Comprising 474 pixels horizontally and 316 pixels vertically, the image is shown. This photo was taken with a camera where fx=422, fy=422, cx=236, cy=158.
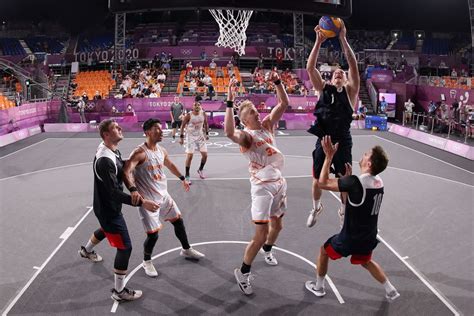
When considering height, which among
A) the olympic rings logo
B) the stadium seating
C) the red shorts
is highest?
the olympic rings logo

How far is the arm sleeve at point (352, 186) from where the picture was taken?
435 centimetres

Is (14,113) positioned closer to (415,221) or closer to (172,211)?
(172,211)

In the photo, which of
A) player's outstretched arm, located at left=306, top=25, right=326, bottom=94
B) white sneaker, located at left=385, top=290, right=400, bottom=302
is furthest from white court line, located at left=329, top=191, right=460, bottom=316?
player's outstretched arm, located at left=306, top=25, right=326, bottom=94

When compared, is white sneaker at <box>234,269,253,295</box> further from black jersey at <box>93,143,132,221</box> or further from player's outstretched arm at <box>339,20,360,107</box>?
player's outstretched arm at <box>339,20,360,107</box>

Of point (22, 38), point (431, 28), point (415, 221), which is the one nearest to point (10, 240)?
point (415, 221)

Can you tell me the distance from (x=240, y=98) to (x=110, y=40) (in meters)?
17.5

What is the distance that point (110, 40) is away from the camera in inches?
1361

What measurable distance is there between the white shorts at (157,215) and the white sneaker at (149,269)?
0.45 meters

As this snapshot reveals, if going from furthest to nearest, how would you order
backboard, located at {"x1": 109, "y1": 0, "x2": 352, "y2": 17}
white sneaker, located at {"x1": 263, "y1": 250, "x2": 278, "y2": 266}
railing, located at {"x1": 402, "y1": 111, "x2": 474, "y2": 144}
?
railing, located at {"x1": 402, "y1": 111, "x2": 474, "y2": 144} < backboard, located at {"x1": 109, "y1": 0, "x2": 352, "y2": 17} < white sneaker, located at {"x1": 263, "y1": 250, "x2": 278, "y2": 266}

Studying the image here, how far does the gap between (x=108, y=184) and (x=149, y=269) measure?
1511mm

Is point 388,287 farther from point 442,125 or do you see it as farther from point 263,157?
point 442,125

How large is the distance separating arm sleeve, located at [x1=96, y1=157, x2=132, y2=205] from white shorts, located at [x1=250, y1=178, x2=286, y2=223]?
1.54 metres

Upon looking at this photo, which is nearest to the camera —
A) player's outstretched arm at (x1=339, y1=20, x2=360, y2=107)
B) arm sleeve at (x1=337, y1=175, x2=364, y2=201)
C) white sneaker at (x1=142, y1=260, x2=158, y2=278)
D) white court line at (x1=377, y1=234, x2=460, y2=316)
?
arm sleeve at (x1=337, y1=175, x2=364, y2=201)

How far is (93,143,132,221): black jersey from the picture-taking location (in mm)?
4667
